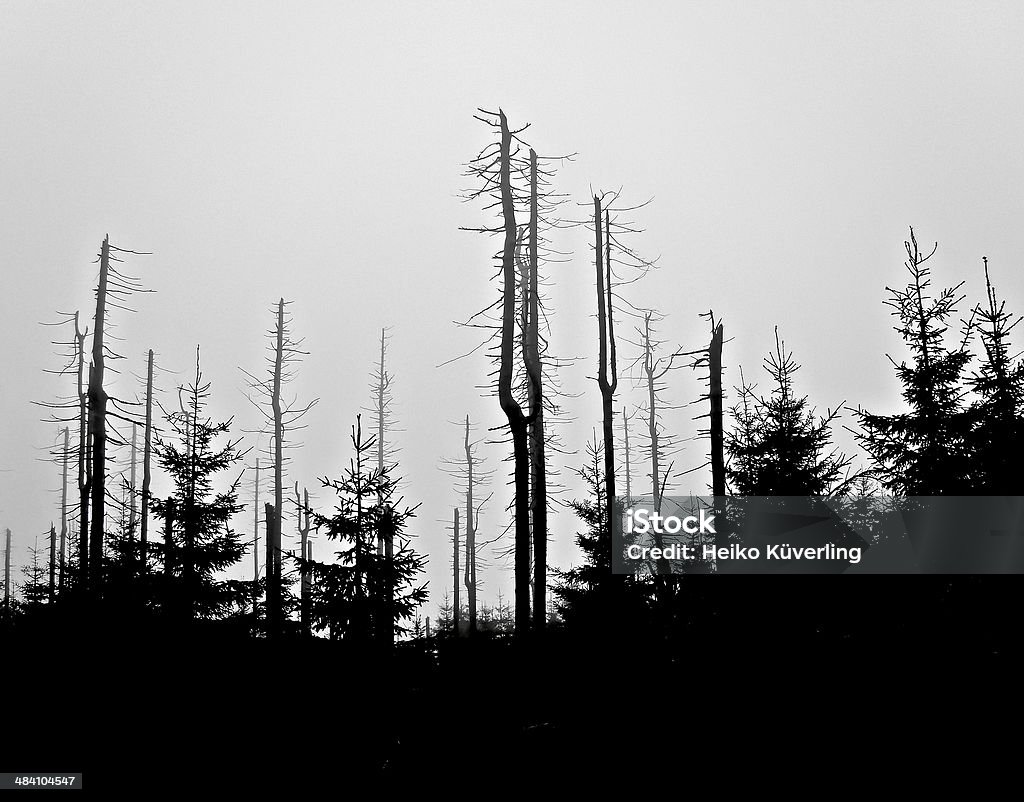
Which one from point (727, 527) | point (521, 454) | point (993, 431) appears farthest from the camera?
point (521, 454)

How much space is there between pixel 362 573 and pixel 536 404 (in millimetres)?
7545

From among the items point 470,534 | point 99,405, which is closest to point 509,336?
point 99,405

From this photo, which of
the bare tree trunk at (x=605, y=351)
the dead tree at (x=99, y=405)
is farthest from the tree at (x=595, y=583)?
the dead tree at (x=99, y=405)

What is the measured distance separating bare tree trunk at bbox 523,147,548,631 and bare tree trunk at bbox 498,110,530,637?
1.87m

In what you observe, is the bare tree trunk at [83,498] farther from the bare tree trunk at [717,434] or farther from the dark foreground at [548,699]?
the bare tree trunk at [717,434]

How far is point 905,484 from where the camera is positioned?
13.4 metres

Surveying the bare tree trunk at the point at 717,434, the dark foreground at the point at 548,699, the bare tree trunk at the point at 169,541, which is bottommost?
the dark foreground at the point at 548,699

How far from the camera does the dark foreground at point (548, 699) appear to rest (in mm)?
7977

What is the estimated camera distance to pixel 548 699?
11000 mm

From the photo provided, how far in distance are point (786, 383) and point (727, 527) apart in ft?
12.7

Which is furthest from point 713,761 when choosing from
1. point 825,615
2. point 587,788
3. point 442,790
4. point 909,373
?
point 909,373

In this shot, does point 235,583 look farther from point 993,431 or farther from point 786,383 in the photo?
point 993,431

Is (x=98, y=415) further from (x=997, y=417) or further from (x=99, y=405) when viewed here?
(x=997, y=417)

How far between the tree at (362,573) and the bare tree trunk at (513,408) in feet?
9.88
